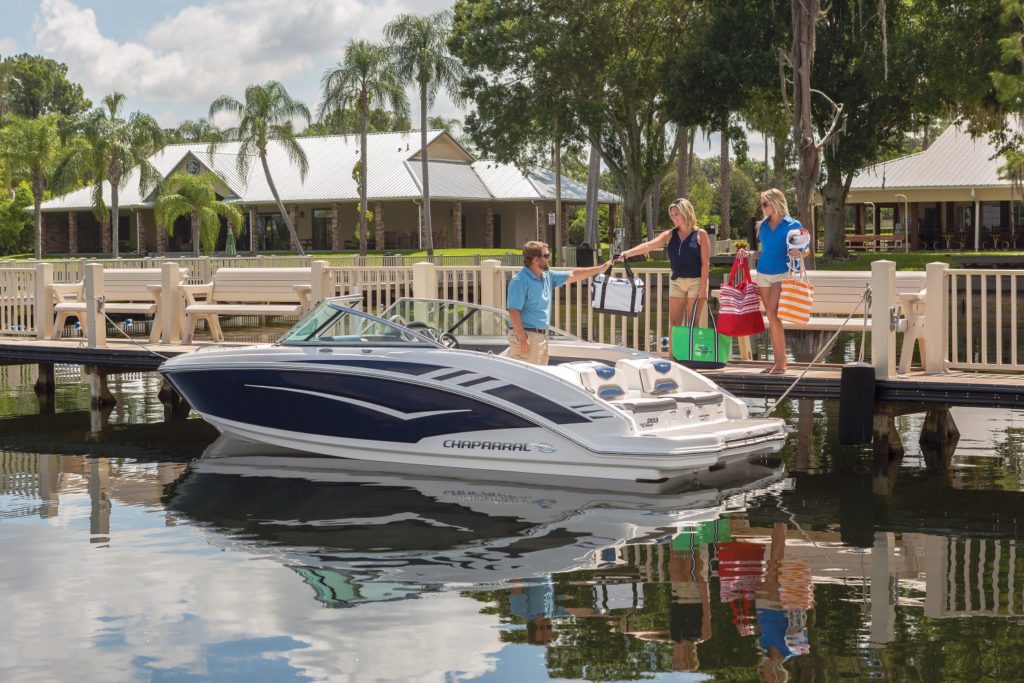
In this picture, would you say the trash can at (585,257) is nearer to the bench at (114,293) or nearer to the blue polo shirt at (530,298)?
the blue polo shirt at (530,298)

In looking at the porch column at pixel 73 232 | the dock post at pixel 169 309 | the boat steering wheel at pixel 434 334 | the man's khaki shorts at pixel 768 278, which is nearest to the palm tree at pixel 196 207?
the porch column at pixel 73 232

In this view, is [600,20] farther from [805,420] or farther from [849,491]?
[849,491]

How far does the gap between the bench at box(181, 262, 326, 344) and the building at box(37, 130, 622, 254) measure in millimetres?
40982

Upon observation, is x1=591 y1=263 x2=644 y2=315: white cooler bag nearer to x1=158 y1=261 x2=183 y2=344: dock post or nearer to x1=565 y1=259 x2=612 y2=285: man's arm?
x1=565 y1=259 x2=612 y2=285: man's arm

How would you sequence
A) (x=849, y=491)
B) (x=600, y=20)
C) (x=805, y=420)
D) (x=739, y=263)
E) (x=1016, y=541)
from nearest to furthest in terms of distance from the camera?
(x=1016, y=541) < (x=849, y=491) < (x=739, y=263) < (x=805, y=420) < (x=600, y=20)

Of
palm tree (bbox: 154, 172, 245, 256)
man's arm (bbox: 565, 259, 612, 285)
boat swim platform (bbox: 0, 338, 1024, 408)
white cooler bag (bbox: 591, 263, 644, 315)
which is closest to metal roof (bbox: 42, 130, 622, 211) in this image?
palm tree (bbox: 154, 172, 245, 256)

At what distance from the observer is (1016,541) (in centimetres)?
962

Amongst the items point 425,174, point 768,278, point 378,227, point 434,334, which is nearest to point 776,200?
point 768,278

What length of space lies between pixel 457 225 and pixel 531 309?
48254 millimetres

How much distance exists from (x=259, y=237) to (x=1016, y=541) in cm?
5514

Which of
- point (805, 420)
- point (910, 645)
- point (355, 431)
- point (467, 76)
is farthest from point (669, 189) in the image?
point (910, 645)

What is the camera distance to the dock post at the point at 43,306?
17375mm

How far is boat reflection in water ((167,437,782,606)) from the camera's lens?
8.80 m

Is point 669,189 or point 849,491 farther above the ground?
point 669,189
